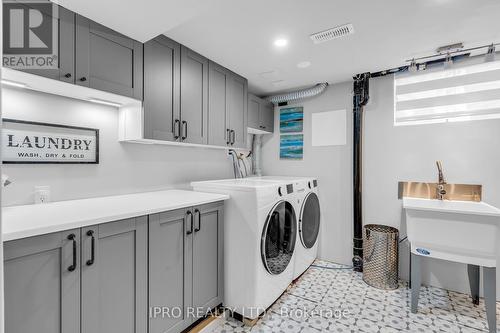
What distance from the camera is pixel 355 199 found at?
2746mm

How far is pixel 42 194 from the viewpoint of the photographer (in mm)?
1509

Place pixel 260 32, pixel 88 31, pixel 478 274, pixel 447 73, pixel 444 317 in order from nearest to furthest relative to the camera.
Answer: pixel 88 31 < pixel 260 32 < pixel 444 317 < pixel 478 274 < pixel 447 73

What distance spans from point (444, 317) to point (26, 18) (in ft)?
11.3

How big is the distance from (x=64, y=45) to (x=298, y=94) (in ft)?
7.91

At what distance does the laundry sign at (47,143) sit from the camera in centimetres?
141

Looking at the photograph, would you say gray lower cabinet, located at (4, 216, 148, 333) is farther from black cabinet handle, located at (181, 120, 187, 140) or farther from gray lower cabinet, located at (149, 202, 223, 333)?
black cabinet handle, located at (181, 120, 187, 140)

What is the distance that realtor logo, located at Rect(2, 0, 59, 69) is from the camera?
46.2 inches

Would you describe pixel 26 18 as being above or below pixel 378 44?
below

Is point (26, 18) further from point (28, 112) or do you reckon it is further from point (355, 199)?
point (355, 199)

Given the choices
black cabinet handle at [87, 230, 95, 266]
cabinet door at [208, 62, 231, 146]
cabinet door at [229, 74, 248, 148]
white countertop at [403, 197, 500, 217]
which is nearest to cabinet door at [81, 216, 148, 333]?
black cabinet handle at [87, 230, 95, 266]

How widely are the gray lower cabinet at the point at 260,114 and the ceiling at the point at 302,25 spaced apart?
23.9 inches

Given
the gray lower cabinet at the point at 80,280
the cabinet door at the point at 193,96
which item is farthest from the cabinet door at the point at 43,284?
the cabinet door at the point at 193,96

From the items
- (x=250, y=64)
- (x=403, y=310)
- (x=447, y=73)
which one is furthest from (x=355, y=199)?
(x=250, y=64)

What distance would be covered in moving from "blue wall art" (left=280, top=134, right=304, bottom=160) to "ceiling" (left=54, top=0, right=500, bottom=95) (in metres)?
1.07
